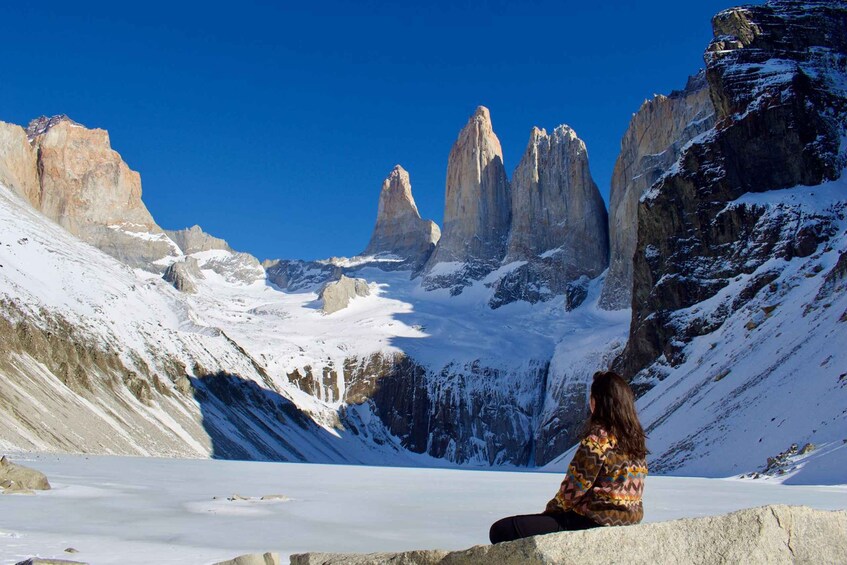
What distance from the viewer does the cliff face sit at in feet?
372

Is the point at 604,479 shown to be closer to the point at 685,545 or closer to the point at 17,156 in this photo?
the point at 685,545

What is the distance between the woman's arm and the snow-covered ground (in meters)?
5.48

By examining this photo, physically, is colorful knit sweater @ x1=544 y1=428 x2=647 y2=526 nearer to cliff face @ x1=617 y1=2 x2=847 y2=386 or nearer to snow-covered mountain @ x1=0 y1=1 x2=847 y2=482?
snow-covered mountain @ x1=0 y1=1 x2=847 y2=482

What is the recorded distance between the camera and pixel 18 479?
22.3 m

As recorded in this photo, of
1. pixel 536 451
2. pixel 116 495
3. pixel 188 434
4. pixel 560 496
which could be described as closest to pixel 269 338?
pixel 536 451

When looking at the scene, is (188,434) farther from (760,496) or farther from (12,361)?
(760,496)

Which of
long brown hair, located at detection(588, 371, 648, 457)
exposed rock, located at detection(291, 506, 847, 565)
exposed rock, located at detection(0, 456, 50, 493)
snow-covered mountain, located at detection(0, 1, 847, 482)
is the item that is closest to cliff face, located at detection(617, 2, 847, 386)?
snow-covered mountain, located at detection(0, 1, 847, 482)

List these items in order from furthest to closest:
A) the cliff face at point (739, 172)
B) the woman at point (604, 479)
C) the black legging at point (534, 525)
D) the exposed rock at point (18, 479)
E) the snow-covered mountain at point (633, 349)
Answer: the cliff face at point (739, 172) → the snow-covered mountain at point (633, 349) → the exposed rock at point (18, 479) → the woman at point (604, 479) → the black legging at point (534, 525)

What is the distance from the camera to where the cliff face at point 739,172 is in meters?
113

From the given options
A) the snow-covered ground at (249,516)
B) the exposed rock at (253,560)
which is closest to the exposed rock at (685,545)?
the exposed rock at (253,560)

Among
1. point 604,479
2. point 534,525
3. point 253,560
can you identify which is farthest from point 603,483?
point 253,560

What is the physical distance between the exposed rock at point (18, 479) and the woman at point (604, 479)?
1720cm

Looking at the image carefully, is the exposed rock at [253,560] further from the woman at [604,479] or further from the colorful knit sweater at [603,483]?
the colorful knit sweater at [603,483]

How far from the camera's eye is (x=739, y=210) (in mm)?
117500
